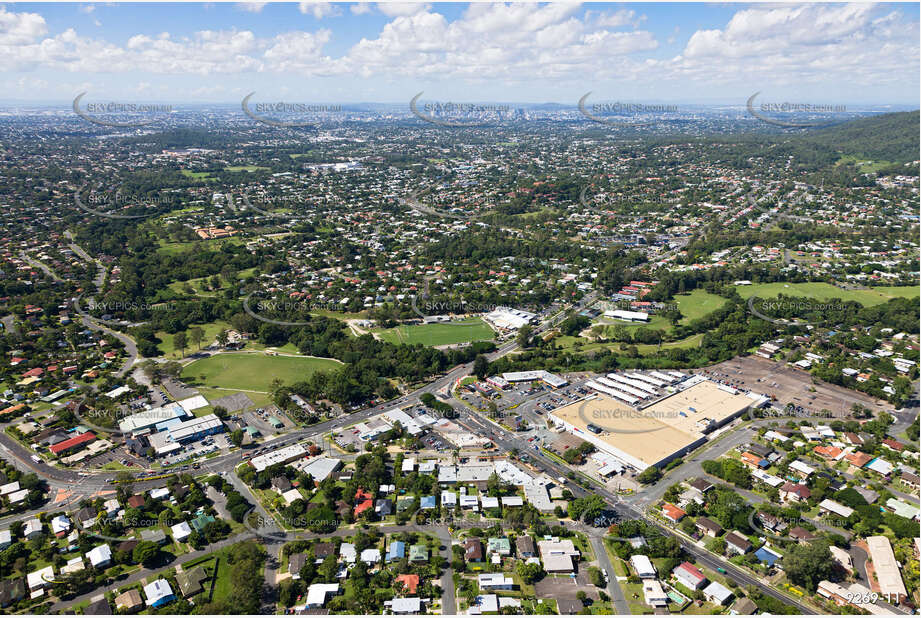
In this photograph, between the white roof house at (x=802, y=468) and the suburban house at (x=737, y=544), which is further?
the white roof house at (x=802, y=468)

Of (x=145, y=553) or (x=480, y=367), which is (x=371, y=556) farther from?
(x=480, y=367)

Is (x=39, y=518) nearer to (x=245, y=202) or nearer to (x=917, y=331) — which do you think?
(x=917, y=331)

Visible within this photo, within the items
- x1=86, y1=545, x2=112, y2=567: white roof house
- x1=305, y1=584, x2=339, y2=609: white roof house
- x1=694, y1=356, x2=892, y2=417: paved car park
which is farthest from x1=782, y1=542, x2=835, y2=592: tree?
x1=86, y1=545, x2=112, y2=567: white roof house

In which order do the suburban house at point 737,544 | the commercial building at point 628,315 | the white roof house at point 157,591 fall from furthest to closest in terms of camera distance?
the commercial building at point 628,315, the suburban house at point 737,544, the white roof house at point 157,591

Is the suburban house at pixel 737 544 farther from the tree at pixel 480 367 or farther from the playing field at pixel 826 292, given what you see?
the playing field at pixel 826 292

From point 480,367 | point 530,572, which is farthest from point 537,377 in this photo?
point 530,572

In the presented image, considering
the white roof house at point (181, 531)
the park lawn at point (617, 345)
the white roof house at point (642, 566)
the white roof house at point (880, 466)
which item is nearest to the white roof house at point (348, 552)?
the white roof house at point (181, 531)
